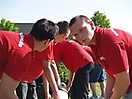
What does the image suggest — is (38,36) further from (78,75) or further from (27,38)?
(78,75)

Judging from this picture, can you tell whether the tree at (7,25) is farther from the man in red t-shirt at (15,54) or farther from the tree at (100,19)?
the man in red t-shirt at (15,54)

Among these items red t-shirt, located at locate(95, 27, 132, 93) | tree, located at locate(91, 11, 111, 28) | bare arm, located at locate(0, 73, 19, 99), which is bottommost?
tree, located at locate(91, 11, 111, 28)

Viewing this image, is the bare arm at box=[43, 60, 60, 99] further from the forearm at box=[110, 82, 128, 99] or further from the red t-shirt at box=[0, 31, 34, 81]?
the forearm at box=[110, 82, 128, 99]

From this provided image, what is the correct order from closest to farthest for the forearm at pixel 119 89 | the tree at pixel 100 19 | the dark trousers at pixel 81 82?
the forearm at pixel 119 89
the dark trousers at pixel 81 82
the tree at pixel 100 19

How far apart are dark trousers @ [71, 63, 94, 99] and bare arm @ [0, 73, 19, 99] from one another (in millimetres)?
2537

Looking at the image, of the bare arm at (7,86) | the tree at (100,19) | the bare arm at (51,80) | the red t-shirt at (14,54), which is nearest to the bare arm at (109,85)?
the bare arm at (51,80)

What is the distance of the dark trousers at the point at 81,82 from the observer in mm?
4947

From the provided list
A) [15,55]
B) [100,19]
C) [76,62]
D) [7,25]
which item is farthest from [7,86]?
[100,19]

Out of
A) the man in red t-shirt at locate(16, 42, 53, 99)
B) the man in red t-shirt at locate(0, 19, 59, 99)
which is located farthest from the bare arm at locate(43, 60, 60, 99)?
the man in red t-shirt at locate(0, 19, 59, 99)

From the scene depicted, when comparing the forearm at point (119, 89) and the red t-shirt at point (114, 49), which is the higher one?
the red t-shirt at point (114, 49)

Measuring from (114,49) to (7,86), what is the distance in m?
1.05

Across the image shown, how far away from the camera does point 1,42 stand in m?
2.58

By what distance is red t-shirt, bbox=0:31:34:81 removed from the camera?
244cm

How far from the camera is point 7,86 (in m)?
2.47
